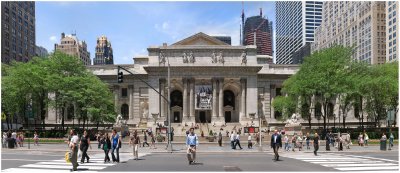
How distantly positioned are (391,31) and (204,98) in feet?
238

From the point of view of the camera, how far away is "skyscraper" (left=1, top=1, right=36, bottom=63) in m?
117

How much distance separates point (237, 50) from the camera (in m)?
85.5

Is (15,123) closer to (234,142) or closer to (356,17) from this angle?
(234,142)

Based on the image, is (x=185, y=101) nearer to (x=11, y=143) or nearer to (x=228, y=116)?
(x=228, y=116)

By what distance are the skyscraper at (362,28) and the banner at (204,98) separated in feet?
222

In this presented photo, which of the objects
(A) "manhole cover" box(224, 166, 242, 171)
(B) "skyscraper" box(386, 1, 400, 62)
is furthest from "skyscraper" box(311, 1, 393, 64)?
(A) "manhole cover" box(224, 166, 242, 171)

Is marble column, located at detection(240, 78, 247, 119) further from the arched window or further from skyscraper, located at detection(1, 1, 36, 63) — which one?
skyscraper, located at detection(1, 1, 36, 63)

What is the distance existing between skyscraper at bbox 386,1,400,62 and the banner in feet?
221

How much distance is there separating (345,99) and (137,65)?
144ft

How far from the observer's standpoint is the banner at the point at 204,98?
8075cm

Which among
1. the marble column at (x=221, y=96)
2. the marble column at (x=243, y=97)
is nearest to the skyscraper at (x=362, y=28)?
the marble column at (x=243, y=97)

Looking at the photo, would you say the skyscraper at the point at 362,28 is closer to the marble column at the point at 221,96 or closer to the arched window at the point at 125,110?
the marble column at the point at 221,96

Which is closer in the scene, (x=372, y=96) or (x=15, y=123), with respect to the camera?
(x=372, y=96)

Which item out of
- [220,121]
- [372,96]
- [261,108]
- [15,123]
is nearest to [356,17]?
[261,108]
